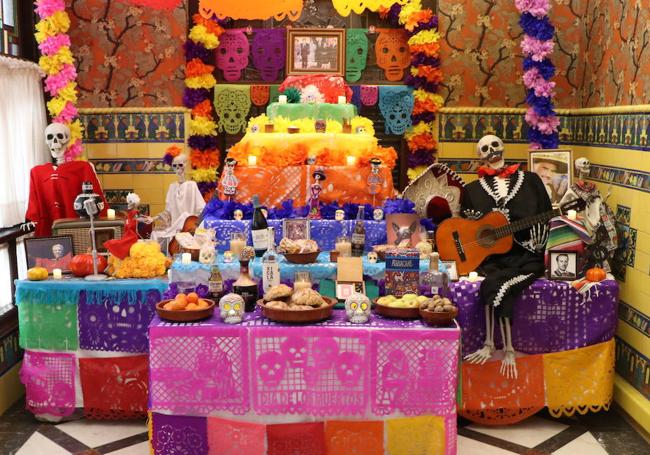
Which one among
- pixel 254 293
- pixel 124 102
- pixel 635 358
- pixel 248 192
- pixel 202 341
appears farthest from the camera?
pixel 124 102

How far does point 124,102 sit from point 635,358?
20.6 ft

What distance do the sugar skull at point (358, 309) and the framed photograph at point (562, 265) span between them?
1682 mm

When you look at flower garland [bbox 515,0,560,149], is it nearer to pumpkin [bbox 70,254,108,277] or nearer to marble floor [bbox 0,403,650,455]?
marble floor [bbox 0,403,650,455]

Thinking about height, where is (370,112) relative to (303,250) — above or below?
above

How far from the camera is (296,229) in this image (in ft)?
17.9

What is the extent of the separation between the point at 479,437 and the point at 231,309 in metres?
2.08

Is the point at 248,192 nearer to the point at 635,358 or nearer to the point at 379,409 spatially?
the point at 379,409

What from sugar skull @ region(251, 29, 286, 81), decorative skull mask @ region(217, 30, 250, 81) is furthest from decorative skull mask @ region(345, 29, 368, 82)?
decorative skull mask @ region(217, 30, 250, 81)

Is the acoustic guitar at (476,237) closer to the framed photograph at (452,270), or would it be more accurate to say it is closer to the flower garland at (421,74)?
the framed photograph at (452,270)

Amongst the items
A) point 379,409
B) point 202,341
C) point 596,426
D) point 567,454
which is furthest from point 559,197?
point 202,341

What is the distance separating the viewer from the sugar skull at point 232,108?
8.77 meters

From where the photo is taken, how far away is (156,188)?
8719mm

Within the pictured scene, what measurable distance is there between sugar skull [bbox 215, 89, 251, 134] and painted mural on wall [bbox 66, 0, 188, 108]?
519 millimetres

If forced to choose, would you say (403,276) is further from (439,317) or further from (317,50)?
(317,50)
